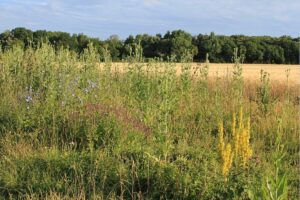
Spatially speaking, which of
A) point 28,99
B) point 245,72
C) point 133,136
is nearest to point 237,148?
point 133,136

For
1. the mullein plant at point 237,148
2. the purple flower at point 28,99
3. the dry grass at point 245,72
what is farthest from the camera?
the dry grass at point 245,72

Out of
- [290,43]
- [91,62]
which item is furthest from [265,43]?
[91,62]

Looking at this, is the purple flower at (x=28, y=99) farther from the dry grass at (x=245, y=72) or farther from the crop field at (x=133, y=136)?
the dry grass at (x=245, y=72)

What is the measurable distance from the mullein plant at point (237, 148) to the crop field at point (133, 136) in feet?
0.04

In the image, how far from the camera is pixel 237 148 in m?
4.77

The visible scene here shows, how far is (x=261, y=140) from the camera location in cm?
686

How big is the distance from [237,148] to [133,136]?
6.73 feet

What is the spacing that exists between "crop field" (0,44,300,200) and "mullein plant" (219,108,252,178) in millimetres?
12

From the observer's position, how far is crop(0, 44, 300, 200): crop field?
4699 millimetres

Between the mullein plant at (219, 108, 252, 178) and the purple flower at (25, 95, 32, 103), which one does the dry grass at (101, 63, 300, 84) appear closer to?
the purple flower at (25, 95, 32, 103)

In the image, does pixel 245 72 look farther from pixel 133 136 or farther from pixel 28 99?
pixel 133 136

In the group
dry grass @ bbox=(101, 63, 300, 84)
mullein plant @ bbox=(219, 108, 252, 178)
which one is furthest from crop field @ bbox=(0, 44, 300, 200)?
dry grass @ bbox=(101, 63, 300, 84)

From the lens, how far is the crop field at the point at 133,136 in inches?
185

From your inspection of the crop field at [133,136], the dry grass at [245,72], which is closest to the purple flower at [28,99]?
the crop field at [133,136]
